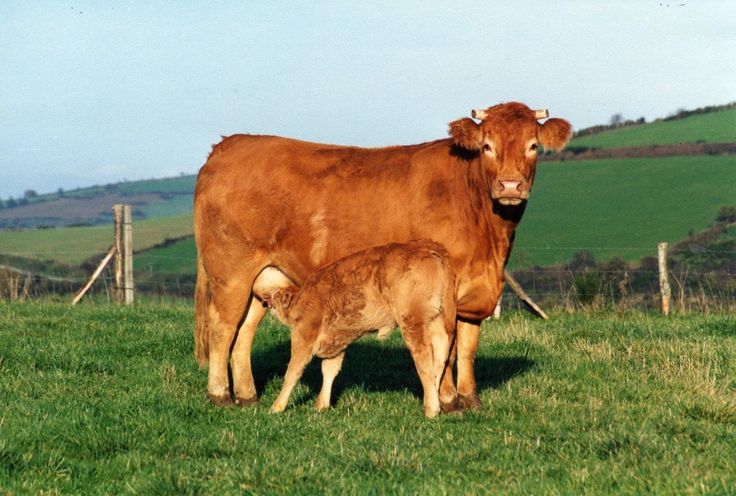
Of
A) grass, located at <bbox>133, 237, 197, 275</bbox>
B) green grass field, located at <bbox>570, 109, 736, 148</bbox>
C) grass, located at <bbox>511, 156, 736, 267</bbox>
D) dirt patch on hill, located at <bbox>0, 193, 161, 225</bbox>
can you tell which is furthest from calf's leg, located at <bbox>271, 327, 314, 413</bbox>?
dirt patch on hill, located at <bbox>0, 193, 161, 225</bbox>

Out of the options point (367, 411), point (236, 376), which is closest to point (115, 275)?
point (236, 376)

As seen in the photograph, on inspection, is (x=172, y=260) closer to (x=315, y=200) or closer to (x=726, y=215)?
(x=726, y=215)

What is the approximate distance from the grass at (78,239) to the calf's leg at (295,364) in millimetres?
33393

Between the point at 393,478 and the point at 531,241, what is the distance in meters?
28.7

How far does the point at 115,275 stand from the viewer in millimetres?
18062

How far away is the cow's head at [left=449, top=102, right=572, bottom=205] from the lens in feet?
25.4

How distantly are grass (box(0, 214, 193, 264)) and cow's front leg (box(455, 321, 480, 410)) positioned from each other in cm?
3350

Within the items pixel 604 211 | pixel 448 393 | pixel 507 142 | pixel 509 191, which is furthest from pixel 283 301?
pixel 604 211

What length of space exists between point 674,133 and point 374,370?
3973 centimetres

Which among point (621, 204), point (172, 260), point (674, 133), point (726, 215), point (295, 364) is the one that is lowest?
point (172, 260)

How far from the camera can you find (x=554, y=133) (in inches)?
332

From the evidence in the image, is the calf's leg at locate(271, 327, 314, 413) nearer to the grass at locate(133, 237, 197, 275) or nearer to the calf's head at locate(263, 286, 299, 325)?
the calf's head at locate(263, 286, 299, 325)

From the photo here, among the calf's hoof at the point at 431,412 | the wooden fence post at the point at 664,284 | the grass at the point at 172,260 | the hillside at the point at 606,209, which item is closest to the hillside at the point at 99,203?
the hillside at the point at 606,209

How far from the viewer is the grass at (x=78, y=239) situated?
42.6 meters
